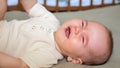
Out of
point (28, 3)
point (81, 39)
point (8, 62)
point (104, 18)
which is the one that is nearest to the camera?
point (8, 62)

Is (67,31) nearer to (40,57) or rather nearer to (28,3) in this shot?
(40,57)

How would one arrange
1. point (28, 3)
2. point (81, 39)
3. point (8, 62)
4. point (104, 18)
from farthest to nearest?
point (104, 18)
point (28, 3)
point (81, 39)
point (8, 62)

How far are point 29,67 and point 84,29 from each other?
0.27 meters

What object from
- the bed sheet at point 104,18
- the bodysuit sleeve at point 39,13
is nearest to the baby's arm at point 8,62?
the bed sheet at point 104,18

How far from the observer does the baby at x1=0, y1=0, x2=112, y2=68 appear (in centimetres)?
105

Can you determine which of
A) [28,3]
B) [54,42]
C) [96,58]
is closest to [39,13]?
[28,3]

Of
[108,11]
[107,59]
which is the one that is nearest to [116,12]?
[108,11]

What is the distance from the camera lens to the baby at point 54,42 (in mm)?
1051

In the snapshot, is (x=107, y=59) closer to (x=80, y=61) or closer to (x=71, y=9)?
(x=80, y=61)

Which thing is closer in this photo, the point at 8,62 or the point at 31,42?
the point at 8,62

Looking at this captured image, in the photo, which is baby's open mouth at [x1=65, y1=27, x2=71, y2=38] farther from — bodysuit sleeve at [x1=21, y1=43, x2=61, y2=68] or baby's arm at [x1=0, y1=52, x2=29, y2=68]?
baby's arm at [x1=0, y1=52, x2=29, y2=68]

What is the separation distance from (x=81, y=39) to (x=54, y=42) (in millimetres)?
122

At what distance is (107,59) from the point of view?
1110mm

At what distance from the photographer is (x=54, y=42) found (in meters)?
1.11
